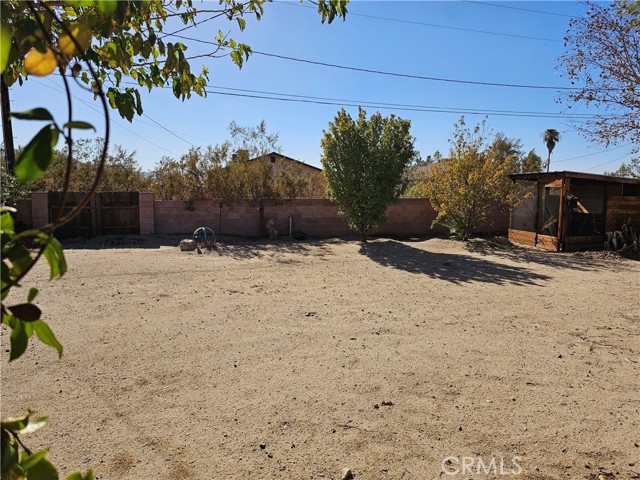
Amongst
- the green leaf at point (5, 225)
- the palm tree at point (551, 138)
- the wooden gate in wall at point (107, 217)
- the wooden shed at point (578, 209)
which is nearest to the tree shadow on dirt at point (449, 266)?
the wooden shed at point (578, 209)

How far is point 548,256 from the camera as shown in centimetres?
1268

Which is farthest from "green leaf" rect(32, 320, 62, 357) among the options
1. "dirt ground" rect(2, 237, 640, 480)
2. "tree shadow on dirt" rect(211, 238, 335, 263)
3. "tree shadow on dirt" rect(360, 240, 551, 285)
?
"tree shadow on dirt" rect(211, 238, 335, 263)

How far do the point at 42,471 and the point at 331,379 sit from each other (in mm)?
3489

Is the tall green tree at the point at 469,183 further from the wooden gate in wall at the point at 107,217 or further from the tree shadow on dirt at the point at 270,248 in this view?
the wooden gate in wall at the point at 107,217

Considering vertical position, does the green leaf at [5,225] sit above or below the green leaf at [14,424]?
above

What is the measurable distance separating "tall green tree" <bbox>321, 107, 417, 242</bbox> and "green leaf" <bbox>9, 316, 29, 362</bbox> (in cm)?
1332

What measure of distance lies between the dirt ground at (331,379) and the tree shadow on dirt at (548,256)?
3064 millimetres

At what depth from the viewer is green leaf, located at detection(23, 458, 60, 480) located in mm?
886

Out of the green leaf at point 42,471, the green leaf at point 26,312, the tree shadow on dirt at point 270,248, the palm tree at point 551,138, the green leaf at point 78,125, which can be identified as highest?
the palm tree at point 551,138

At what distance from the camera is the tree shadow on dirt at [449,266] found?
9.36 meters

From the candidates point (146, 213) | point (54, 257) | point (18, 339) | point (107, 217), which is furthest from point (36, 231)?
point (107, 217)

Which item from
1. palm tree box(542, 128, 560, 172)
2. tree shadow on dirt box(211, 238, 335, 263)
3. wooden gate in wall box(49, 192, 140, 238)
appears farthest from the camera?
palm tree box(542, 128, 560, 172)

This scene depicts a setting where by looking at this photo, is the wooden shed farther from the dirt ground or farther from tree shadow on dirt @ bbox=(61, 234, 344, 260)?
tree shadow on dirt @ bbox=(61, 234, 344, 260)

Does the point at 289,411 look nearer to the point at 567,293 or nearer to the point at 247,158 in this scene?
the point at 567,293
